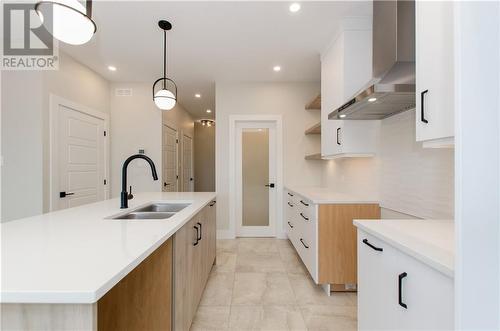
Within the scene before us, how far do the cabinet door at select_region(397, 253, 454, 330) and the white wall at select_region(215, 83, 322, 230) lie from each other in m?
3.16

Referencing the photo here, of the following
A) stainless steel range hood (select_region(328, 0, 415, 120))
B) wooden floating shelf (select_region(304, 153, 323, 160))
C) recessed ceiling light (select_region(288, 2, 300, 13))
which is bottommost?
wooden floating shelf (select_region(304, 153, 323, 160))

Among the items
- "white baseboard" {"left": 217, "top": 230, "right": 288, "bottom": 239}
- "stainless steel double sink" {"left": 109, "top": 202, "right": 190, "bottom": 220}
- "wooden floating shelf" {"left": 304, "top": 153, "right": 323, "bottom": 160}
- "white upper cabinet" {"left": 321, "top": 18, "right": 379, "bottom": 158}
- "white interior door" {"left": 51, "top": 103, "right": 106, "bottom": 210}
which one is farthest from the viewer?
"white baseboard" {"left": 217, "top": 230, "right": 288, "bottom": 239}

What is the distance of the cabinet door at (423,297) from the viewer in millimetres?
817

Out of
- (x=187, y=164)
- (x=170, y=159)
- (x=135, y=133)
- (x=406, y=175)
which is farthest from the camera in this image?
(x=187, y=164)

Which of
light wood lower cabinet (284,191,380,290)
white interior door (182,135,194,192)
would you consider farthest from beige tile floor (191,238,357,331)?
white interior door (182,135,194,192)

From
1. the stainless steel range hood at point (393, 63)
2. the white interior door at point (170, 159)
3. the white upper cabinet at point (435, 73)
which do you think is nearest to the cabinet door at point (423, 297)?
the white upper cabinet at point (435, 73)

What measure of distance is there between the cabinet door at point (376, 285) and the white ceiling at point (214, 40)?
84.2 inches

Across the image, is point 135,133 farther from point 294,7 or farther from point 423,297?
point 423,297

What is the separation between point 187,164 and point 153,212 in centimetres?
496

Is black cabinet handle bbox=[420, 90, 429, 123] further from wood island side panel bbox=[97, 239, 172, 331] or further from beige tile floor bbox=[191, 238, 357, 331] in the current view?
beige tile floor bbox=[191, 238, 357, 331]

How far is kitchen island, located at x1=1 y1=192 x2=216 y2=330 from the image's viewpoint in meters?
0.62

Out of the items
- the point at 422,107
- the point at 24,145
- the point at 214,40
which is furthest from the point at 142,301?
the point at 24,145

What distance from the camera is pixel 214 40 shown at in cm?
282

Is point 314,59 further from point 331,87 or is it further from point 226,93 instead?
point 226,93
